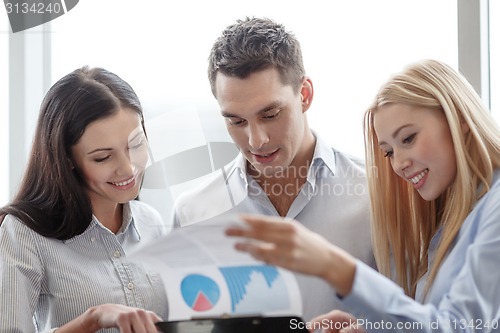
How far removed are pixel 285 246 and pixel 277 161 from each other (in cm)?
57

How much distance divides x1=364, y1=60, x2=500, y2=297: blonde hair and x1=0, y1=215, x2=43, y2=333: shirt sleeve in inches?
24.4

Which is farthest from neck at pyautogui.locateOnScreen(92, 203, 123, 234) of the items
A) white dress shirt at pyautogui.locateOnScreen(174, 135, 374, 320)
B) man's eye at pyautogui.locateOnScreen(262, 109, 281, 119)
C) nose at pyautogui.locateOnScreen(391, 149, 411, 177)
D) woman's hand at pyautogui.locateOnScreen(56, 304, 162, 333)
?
nose at pyautogui.locateOnScreen(391, 149, 411, 177)

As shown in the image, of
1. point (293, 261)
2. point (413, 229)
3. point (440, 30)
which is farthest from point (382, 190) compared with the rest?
point (440, 30)

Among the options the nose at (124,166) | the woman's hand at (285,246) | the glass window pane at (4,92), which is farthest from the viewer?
the glass window pane at (4,92)

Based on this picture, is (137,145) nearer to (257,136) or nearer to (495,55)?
(257,136)

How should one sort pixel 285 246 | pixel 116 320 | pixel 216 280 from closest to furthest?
pixel 285 246
pixel 216 280
pixel 116 320

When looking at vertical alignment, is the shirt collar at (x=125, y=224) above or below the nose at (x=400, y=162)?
below

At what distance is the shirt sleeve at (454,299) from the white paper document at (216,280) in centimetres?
9

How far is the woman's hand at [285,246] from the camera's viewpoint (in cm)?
78

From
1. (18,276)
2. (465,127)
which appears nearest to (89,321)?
(18,276)

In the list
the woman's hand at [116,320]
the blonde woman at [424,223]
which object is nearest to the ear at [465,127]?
the blonde woman at [424,223]

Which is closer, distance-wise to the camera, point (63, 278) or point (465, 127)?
point (465, 127)

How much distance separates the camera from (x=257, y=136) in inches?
51.6

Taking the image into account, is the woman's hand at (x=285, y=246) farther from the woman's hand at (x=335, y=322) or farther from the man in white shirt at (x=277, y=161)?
the man in white shirt at (x=277, y=161)
